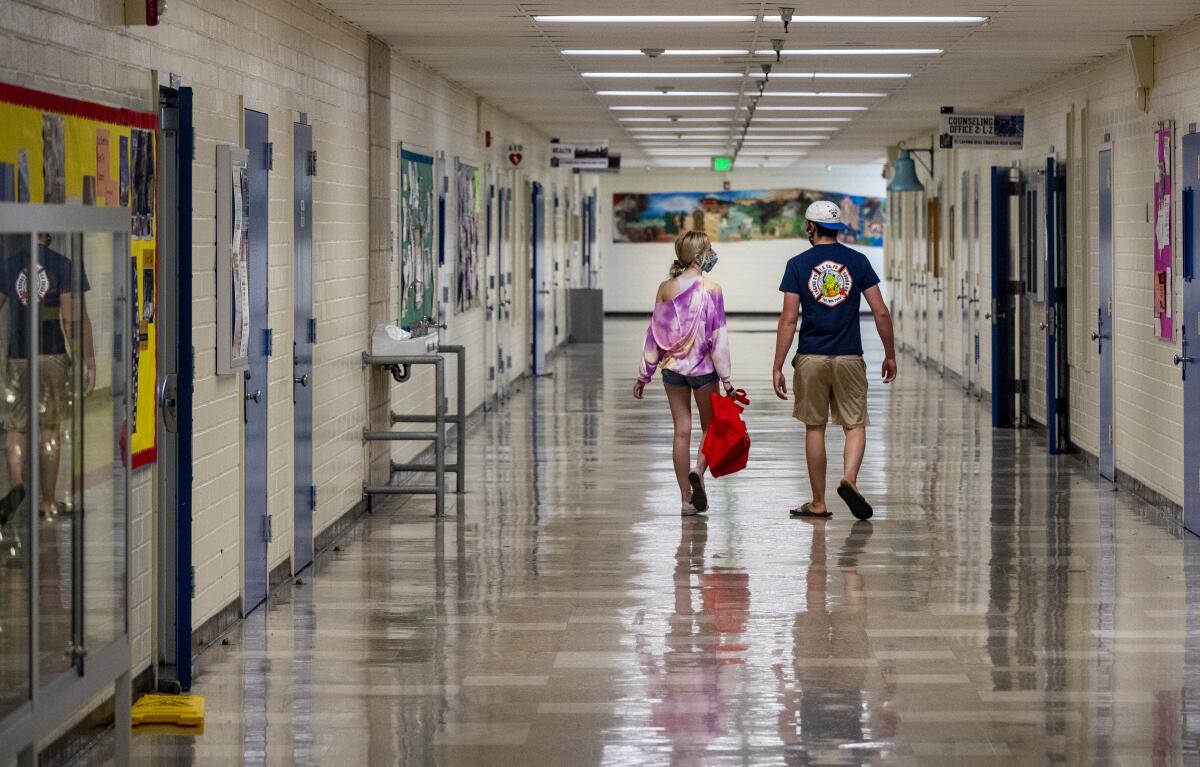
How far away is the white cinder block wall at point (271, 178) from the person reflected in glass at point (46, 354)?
837 millimetres

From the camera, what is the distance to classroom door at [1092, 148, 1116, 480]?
1018cm

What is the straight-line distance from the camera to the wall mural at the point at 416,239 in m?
10.0

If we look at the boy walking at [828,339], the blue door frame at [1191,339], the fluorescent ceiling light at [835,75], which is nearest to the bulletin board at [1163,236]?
the blue door frame at [1191,339]

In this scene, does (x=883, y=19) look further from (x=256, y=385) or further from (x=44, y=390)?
(x=44, y=390)

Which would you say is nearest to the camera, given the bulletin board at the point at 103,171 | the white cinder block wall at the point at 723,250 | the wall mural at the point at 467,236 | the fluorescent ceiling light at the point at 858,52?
the bulletin board at the point at 103,171

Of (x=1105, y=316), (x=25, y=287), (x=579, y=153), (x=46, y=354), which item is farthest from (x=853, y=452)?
(x=579, y=153)

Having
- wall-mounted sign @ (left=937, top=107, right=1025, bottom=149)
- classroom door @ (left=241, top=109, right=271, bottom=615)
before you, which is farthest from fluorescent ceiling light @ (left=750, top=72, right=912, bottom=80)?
classroom door @ (left=241, top=109, right=271, bottom=615)

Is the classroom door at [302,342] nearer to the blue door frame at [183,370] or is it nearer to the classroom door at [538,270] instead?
the blue door frame at [183,370]

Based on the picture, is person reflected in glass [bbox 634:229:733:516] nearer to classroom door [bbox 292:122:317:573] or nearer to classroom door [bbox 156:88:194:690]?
classroom door [bbox 292:122:317:573]

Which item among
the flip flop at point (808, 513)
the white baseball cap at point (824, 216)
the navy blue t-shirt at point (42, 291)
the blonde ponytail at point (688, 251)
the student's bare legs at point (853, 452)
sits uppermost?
the white baseball cap at point (824, 216)

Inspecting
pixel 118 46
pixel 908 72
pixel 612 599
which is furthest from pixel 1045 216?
pixel 118 46

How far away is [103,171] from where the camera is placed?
485 centimetres

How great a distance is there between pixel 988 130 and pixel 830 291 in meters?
4.71

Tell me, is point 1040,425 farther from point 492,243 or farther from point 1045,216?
point 492,243
